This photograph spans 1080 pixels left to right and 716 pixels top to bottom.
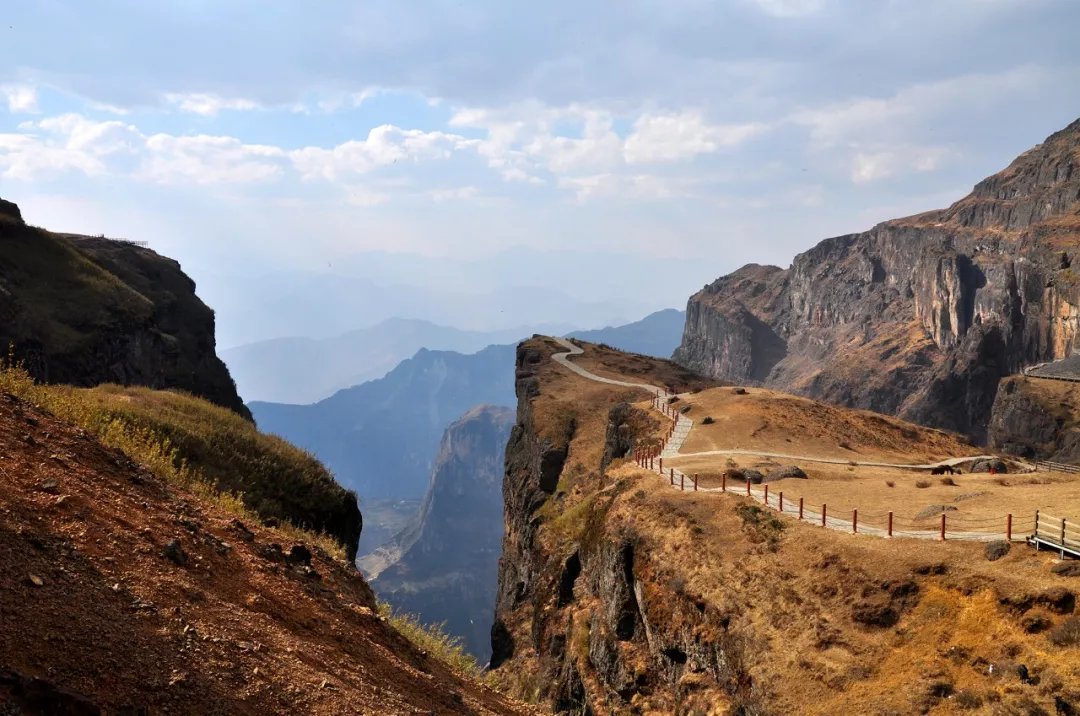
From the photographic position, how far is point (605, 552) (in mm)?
37406

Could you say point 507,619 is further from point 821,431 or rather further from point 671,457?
point 821,431

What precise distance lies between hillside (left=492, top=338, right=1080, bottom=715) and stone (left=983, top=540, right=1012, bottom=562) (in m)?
0.20

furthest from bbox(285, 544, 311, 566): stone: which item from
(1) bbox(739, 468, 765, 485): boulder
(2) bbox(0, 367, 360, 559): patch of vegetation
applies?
(1) bbox(739, 468, 765, 485): boulder

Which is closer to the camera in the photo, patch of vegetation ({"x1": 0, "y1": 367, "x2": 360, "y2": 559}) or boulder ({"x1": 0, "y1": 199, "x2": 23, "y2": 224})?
patch of vegetation ({"x1": 0, "y1": 367, "x2": 360, "y2": 559})

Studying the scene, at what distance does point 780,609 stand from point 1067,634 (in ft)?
27.2

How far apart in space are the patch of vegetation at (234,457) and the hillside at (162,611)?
3650mm

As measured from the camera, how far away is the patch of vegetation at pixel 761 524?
28594 millimetres

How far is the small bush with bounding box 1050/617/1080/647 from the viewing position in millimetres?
19047

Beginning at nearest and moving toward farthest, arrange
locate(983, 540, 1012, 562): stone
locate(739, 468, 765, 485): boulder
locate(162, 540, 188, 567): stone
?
locate(162, 540, 188, 567): stone, locate(983, 540, 1012, 562): stone, locate(739, 468, 765, 485): boulder

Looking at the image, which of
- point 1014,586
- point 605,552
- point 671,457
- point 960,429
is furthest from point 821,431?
point 960,429

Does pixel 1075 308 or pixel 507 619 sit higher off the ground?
pixel 1075 308

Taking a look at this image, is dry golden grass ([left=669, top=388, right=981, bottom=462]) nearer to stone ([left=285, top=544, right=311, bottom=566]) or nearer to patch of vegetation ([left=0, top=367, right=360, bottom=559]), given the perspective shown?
patch of vegetation ([left=0, top=367, right=360, bottom=559])

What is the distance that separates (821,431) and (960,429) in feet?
445

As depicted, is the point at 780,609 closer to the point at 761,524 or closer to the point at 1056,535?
the point at 761,524
